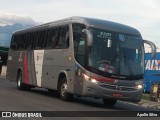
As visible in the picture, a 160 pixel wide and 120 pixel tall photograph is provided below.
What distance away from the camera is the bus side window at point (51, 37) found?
2119 cm

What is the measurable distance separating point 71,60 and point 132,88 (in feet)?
8.77

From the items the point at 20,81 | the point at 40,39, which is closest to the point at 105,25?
the point at 40,39

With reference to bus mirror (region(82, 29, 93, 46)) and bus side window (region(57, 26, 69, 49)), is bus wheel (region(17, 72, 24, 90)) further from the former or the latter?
bus mirror (region(82, 29, 93, 46))

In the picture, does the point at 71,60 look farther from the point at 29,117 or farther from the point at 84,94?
the point at 29,117

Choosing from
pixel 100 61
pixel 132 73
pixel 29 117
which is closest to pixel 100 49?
pixel 100 61

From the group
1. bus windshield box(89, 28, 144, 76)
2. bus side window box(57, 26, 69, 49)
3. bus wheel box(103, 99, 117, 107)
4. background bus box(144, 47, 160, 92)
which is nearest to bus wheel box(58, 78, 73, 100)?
bus side window box(57, 26, 69, 49)

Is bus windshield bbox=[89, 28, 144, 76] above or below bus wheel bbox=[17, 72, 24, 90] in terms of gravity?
above

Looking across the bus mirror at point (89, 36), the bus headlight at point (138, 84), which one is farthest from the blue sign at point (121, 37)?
the bus headlight at point (138, 84)

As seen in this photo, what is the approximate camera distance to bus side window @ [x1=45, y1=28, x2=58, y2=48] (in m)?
21.2

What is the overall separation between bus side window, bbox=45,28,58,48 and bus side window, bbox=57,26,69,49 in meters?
0.72

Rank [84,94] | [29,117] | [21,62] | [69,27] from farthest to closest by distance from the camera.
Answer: [21,62]
[69,27]
[84,94]
[29,117]

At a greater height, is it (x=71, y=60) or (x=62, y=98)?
(x=71, y=60)

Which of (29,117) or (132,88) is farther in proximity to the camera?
(132,88)

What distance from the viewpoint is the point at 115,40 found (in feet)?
60.3
